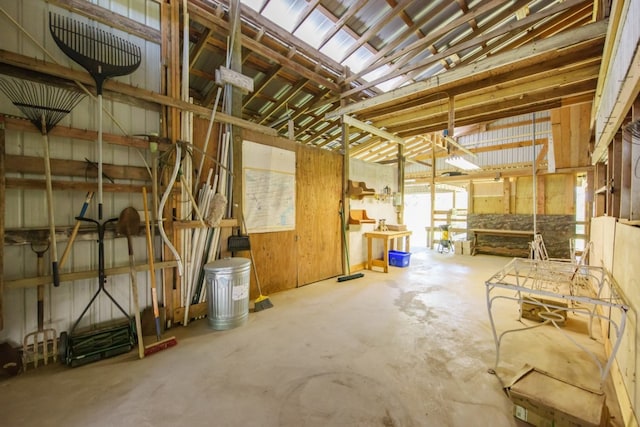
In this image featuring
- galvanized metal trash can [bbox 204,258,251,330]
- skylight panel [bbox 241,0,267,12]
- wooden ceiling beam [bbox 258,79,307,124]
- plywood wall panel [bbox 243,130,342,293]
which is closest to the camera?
galvanized metal trash can [bbox 204,258,251,330]

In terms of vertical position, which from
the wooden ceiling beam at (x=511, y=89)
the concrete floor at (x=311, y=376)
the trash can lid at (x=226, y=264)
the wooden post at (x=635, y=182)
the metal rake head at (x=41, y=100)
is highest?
the wooden ceiling beam at (x=511, y=89)

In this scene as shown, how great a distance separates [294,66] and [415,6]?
196 cm

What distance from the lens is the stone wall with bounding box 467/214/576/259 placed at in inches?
268

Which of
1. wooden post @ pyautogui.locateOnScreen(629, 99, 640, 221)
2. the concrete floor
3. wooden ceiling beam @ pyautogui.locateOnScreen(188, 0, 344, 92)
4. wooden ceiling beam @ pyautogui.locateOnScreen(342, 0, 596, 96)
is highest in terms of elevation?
wooden ceiling beam @ pyautogui.locateOnScreen(188, 0, 344, 92)

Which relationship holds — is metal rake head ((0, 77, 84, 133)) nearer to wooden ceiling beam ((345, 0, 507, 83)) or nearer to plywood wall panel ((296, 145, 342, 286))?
plywood wall panel ((296, 145, 342, 286))

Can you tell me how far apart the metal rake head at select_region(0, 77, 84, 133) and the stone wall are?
9.39 m

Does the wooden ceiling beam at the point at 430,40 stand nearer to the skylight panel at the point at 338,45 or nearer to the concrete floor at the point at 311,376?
the skylight panel at the point at 338,45

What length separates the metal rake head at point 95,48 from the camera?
221 centimetres

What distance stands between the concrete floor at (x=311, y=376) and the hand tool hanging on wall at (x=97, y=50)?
1354 millimetres

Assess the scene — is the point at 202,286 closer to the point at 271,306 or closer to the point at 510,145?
the point at 271,306

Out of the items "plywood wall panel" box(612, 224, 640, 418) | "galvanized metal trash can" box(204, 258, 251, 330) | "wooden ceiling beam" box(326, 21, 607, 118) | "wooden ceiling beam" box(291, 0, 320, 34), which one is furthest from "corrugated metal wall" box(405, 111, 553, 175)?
"galvanized metal trash can" box(204, 258, 251, 330)

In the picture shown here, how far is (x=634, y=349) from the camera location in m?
1.46

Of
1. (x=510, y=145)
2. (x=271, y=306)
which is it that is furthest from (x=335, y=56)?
(x=510, y=145)

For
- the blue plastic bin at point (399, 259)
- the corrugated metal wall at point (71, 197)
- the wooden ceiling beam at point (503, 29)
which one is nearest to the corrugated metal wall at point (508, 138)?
the blue plastic bin at point (399, 259)
